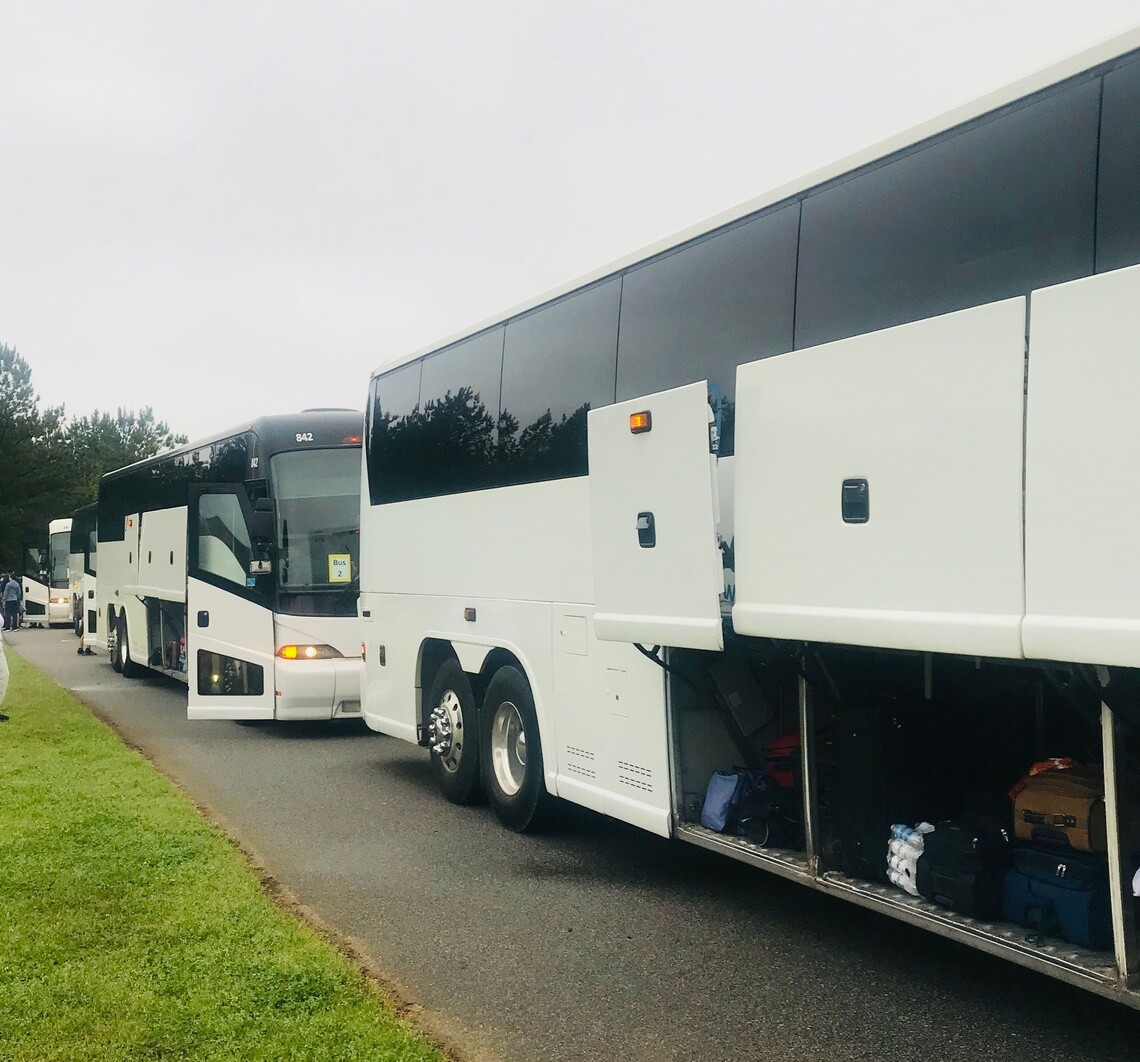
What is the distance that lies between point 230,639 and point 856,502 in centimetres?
965

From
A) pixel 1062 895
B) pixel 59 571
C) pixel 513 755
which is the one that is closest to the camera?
pixel 1062 895

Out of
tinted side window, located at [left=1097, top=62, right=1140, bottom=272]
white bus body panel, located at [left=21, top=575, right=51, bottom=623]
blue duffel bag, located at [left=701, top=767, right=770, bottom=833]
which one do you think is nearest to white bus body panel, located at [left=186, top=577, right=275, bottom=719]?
blue duffel bag, located at [left=701, top=767, right=770, bottom=833]

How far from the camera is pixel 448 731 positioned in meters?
9.42

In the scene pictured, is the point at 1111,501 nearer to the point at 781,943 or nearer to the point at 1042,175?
the point at 1042,175

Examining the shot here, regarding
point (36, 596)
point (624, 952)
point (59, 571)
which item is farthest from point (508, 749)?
point (36, 596)

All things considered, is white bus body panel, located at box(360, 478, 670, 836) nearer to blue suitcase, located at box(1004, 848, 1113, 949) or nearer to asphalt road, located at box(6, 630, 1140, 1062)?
asphalt road, located at box(6, 630, 1140, 1062)

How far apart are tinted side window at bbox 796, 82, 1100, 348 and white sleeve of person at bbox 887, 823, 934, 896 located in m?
1.97

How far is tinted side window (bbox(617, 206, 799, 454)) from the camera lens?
5777 mm

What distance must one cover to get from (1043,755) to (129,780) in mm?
7347

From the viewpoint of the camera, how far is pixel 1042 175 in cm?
441

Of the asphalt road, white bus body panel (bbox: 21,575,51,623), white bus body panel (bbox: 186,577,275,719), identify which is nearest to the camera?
the asphalt road

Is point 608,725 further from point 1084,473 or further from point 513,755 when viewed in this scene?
point 1084,473

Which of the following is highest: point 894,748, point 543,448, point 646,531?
point 543,448

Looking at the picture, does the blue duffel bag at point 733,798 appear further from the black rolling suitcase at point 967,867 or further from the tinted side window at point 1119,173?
the tinted side window at point 1119,173
